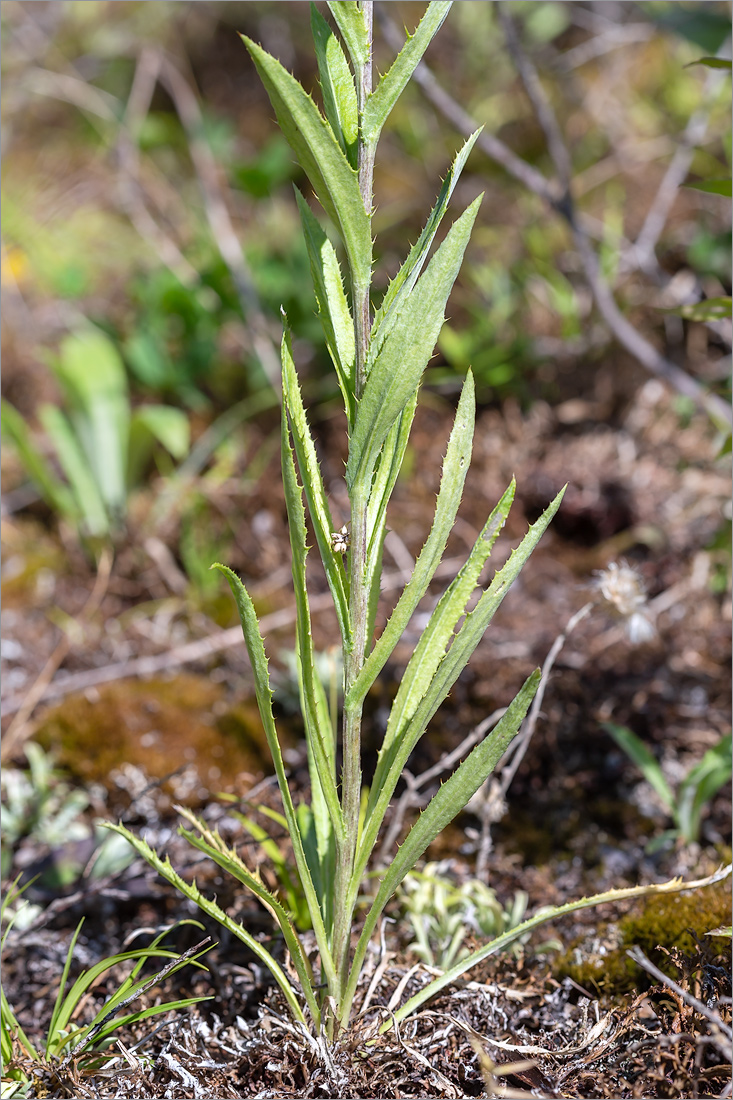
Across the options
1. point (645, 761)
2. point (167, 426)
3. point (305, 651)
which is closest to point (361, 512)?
point (305, 651)

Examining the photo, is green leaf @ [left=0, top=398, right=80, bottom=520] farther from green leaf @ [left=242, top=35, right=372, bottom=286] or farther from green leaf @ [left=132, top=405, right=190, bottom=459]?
green leaf @ [left=242, top=35, right=372, bottom=286]

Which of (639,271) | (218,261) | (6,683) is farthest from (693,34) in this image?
(6,683)

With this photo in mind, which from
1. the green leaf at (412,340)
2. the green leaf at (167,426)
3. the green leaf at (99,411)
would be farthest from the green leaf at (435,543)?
the green leaf at (99,411)

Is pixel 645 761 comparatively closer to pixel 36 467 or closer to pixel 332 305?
pixel 332 305

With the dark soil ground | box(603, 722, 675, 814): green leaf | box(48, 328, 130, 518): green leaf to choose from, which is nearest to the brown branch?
the dark soil ground

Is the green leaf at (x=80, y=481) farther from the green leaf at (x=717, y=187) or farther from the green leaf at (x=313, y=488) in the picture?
the green leaf at (x=717, y=187)

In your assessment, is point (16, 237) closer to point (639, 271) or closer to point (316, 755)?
point (639, 271)
